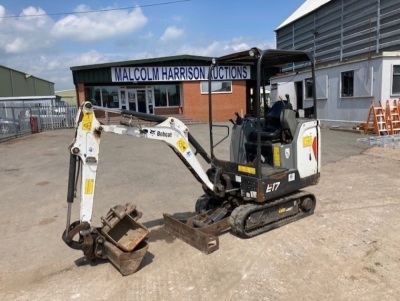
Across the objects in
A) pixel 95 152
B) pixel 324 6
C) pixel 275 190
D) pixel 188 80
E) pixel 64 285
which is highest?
pixel 324 6

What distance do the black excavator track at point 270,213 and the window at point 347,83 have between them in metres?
12.3

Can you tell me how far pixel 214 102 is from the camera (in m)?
26.4

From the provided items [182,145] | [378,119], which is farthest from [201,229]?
[378,119]

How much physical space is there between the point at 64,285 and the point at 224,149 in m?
8.95

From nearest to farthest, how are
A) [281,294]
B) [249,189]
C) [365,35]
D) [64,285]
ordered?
[281,294], [64,285], [249,189], [365,35]

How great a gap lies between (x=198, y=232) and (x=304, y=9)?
23924 millimetres

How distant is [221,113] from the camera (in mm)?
26812

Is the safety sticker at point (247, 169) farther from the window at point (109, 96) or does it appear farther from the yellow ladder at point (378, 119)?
the window at point (109, 96)

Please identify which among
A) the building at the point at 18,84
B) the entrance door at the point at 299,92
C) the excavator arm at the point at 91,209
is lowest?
the excavator arm at the point at 91,209

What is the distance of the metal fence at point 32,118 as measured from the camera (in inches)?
752

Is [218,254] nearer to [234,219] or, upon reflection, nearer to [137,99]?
[234,219]

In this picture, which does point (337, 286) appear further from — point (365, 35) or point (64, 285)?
point (365, 35)

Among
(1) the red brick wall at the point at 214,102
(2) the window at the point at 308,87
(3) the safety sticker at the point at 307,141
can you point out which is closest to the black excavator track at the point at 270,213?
(3) the safety sticker at the point at 307,141

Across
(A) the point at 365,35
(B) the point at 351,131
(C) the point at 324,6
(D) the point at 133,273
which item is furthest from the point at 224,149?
(C) the point at 324,6
